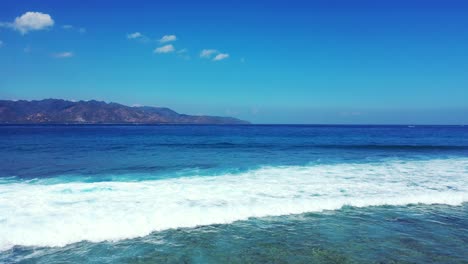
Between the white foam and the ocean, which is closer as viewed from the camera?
the ocean

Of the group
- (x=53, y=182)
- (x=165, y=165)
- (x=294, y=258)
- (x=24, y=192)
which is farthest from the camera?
(x=165, y=165)

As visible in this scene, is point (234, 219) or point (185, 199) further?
point (185, 199)

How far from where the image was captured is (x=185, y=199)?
1167 cm

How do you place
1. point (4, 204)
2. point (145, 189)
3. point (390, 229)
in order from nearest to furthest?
point (390, 229) < point (4, 204) < point (145, 189)

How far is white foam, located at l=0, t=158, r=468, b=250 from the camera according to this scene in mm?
8477

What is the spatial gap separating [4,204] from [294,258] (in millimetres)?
10294

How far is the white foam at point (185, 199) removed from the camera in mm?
8477

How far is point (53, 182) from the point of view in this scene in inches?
589

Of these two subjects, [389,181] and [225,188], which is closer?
[225,188]

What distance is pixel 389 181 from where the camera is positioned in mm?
15352

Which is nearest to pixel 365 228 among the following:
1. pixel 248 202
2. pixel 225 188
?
pixel 248 202

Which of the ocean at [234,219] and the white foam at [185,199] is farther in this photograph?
the white foam at [185,199]

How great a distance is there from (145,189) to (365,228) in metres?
9.10

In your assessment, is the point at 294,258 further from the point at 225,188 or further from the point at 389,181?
the point at 389,181
